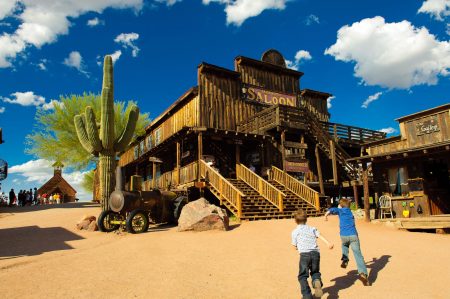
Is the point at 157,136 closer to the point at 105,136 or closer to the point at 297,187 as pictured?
the point at 105,136

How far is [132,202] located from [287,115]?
10701 millimetres

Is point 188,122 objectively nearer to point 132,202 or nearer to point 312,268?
point 132,202

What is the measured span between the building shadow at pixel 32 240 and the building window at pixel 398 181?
41.7 ft

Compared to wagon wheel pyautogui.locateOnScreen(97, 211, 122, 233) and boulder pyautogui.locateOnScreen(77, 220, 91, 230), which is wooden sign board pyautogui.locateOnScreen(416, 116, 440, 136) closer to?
wagon wheel pyautogui.locateOnScreen(97, 211, 122, 233)

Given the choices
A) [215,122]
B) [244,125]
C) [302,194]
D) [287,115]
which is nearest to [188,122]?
A: [215,122]

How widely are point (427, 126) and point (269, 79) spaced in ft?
38.5

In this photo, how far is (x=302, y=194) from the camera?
16672 millimetres

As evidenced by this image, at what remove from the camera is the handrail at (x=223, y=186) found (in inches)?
530

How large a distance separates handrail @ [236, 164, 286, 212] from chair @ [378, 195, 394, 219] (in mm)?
4109

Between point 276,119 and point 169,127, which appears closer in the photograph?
point 276,119

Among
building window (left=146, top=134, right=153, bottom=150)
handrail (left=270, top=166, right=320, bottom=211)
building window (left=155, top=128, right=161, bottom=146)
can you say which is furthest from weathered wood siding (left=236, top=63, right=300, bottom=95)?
building window (left=146, top=134, right=153, bottom=150)

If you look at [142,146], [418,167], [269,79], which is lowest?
[418,167]

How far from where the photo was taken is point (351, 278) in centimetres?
625

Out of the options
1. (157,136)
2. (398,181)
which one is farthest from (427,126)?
(157,136)
